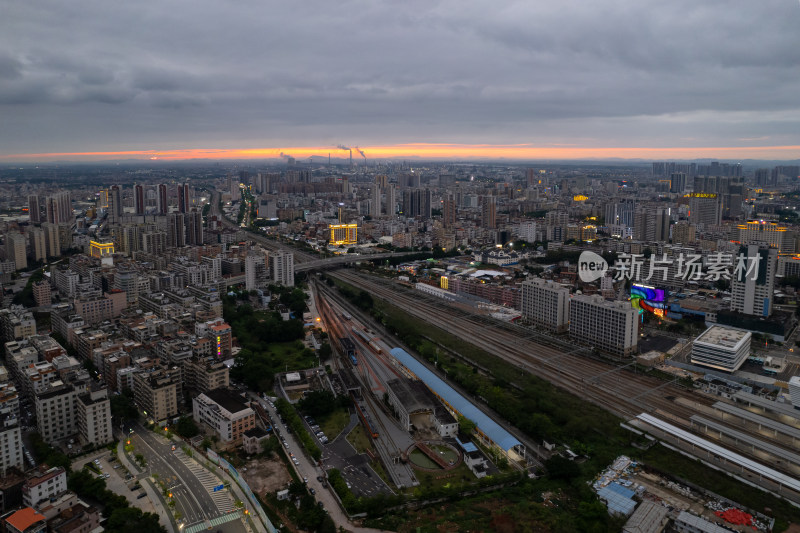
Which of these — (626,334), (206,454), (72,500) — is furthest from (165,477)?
(626,334)

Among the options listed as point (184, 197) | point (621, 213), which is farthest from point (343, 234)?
point (621, 213)

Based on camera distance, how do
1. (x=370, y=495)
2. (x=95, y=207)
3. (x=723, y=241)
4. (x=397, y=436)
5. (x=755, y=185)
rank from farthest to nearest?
(x=755, y=185)
(x=95, y=207)
(x=723, y=241)
(x=397, y=436)
(x=370, y=495)

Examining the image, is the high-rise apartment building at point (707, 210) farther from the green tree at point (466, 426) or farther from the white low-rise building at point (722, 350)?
the green tree at point (466, 426)

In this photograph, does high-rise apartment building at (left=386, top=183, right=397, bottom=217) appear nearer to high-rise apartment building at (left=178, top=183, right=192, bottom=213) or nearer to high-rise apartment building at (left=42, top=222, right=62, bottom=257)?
high-rise apartment building at (left=178, top=183, right=192, bottom=213)

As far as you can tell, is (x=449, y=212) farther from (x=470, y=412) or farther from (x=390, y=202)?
(x=470, y=412)

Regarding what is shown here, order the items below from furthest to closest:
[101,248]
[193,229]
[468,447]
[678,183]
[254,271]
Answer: [678,183], [193,229], [101,248], [254,271], [468,447]

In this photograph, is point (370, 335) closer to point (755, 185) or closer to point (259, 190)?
point (259, 190)

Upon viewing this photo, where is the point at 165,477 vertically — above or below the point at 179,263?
below

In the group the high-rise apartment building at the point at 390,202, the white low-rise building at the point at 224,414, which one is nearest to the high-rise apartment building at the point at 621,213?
the high-rise apartment building at the point at 390,202
